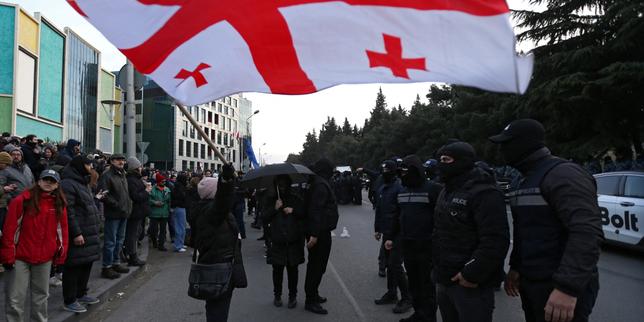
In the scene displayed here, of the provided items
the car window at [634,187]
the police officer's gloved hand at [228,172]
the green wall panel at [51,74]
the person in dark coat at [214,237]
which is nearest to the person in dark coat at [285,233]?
the person in dark coat at [214,237]

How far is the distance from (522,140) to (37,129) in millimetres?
31863

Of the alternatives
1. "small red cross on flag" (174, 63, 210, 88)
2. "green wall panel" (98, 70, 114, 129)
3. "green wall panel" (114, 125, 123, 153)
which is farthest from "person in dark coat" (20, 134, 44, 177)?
"green wall panel" (114, 125, 123, 153)

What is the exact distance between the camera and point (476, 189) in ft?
11.0

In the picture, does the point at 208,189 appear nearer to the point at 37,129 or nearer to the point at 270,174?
the point at 270,174

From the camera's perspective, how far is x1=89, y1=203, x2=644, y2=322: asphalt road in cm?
578

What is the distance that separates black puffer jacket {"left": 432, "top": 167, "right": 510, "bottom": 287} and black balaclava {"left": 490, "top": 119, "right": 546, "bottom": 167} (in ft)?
1.14

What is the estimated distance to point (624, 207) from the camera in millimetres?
9227

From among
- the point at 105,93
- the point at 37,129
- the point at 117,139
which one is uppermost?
the point at 105,93

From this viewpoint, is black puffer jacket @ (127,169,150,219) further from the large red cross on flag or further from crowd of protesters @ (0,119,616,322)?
the large red cross on flag

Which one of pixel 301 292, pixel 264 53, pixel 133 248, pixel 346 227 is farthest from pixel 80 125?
pixel 264 53

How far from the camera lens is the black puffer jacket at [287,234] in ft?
20.1

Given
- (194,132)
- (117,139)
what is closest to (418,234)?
(117,139)

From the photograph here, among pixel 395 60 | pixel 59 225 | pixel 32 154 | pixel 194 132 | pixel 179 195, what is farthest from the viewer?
pixel 194 132

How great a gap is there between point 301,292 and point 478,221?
427 centimetres
